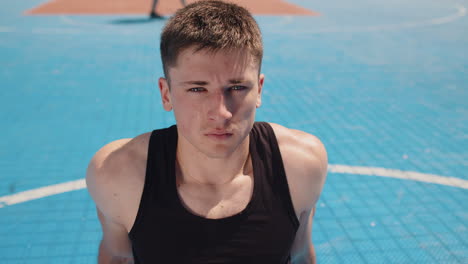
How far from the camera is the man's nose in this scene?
4.26 feet

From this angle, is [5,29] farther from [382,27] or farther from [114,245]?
[382,27]

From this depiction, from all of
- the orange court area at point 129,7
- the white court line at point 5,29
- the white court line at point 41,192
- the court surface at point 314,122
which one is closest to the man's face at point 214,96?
the court surface at point 314,122

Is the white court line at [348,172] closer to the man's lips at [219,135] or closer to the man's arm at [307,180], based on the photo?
the man's arm at [307,180]

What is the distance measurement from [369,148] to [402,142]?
436mm

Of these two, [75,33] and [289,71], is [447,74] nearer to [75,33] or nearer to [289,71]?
[289,71]

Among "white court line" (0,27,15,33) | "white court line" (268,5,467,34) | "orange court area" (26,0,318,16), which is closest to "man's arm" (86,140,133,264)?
"white court line" (268,5,467,34)

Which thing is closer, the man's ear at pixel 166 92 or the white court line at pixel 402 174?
the man's ear at pixel 166 92

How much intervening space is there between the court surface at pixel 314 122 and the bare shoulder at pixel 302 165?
3.99ft

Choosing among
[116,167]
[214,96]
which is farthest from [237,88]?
[116,167]

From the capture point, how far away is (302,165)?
1.59 meters

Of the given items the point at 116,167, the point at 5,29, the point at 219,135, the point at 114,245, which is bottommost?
the point at 5,29

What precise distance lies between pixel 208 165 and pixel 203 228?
251 mm

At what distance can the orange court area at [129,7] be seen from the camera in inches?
415

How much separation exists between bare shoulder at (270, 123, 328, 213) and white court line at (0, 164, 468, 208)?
1.96m
